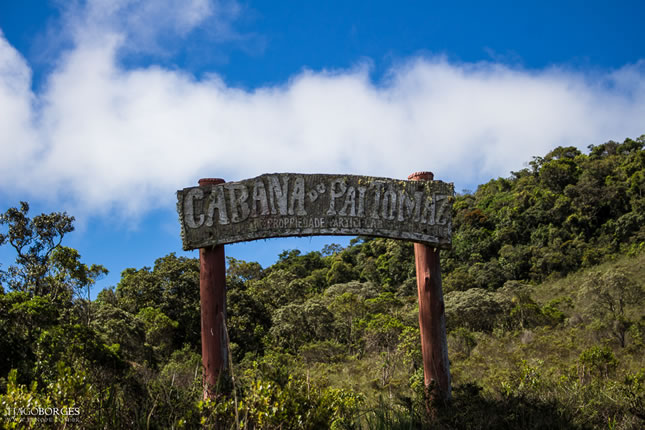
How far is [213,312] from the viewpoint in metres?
5.50

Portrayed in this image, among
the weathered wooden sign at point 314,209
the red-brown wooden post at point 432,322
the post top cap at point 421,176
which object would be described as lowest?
the red-brown wooden post at point 432,322

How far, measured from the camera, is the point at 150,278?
21.6 m

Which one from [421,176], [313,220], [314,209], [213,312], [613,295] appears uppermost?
[421,176]

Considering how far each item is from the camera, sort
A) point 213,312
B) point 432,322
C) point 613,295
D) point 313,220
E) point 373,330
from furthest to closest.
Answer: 1. point 613,295
2. point 373,330
3. point 432,322
4. point 313,220
5. point 213,312

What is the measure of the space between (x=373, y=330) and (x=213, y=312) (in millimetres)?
14080

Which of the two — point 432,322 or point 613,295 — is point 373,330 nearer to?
point 613,295

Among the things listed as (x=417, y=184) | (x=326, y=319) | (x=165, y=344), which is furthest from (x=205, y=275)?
(x=326, y=319)

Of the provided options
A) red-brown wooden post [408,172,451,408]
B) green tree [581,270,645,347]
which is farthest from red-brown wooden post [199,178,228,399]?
green tree [581,270,645,347]

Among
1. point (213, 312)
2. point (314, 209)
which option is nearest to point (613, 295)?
point (314, 209)

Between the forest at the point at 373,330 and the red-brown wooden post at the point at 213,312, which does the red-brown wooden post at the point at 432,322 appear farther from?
the red-brown wooden post at the point at 213,312

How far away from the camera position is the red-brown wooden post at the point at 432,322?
6016 mm

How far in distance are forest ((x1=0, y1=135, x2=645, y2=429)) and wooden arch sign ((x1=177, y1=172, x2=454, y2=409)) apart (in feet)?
1.70

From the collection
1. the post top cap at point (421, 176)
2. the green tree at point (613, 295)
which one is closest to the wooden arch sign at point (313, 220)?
the post top cap at point (421, 176)

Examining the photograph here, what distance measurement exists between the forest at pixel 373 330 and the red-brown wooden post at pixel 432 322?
239mm
